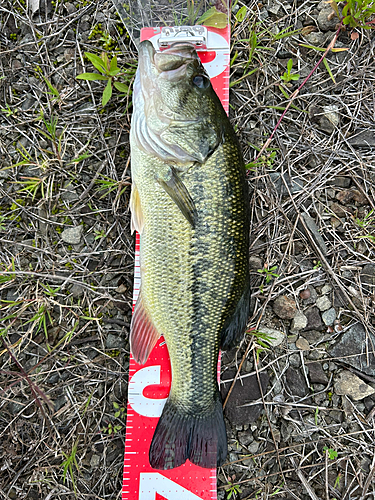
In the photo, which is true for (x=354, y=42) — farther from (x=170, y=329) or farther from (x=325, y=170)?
(x=170, y=329)

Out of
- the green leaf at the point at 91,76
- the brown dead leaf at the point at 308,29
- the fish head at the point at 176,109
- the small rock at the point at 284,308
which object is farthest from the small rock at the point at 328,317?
the green leaf at the point at 91,76

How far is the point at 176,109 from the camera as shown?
2.20 meters

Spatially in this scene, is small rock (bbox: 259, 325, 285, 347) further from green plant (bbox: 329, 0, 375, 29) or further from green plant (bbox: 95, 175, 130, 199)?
green plant (bbox: 329, 0, 375, 29)

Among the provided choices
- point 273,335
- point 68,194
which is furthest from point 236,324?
point 68,194

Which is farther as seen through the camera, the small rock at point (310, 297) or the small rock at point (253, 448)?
the small rock at point (310, 297)

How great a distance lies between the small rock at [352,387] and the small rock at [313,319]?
1.49 ft

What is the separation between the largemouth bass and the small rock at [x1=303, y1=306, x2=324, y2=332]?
763mm

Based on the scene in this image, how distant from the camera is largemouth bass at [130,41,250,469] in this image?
2.18 metres

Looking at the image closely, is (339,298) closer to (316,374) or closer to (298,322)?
(298,322)

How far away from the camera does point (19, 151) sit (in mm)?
2852

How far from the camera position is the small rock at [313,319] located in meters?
2.84

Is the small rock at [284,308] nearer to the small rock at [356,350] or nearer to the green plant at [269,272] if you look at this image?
the green plant at [269,272]

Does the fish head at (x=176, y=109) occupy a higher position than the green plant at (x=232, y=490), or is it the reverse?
the fish head at (x=176, y=109)

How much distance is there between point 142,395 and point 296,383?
1.27m
